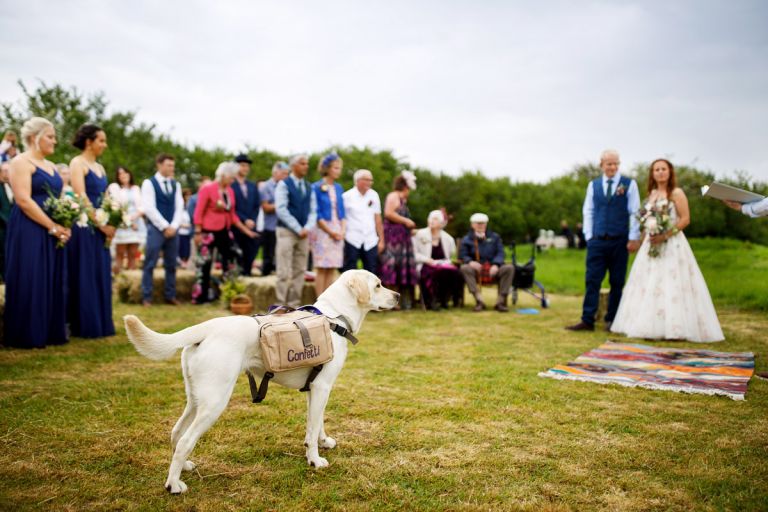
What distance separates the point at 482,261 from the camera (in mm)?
11008

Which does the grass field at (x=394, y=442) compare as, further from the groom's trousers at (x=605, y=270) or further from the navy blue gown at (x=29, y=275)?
the groom's trousers at (x=605, y=270)

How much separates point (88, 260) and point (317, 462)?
16.6 ft

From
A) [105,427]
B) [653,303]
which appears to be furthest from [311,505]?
[653,303]

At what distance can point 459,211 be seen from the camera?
852 inches

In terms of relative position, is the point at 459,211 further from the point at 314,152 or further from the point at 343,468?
the point at 343,468

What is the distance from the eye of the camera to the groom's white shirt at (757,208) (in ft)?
16.4

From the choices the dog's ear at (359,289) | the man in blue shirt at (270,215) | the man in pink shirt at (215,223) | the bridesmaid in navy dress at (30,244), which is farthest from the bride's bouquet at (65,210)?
the man in blue shirt at (270,215)

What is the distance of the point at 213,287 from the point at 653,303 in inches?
303

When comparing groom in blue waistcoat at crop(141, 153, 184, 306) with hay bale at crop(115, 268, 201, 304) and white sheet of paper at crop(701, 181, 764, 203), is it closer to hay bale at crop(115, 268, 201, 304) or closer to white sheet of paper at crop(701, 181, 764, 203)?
hay bale at crop(115, 268, 201, 304)

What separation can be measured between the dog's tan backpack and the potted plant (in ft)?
20.1

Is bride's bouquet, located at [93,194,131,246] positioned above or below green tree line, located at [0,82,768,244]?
below

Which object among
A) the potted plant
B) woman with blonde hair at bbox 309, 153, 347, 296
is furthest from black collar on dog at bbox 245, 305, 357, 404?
the potted plant

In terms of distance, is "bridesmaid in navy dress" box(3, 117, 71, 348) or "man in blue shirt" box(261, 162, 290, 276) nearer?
"bridesmaid in navy dress" box(3, 117, 71, 348)

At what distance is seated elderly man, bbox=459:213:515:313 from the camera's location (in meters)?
10.8
